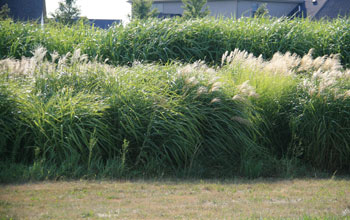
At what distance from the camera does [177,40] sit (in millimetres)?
9430

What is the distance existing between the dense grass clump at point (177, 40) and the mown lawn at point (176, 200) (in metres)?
4.57

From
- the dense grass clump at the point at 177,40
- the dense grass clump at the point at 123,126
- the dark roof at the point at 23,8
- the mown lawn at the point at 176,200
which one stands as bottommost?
the mown lawn at the point at 176,200

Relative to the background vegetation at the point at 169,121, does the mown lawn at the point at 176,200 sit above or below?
below

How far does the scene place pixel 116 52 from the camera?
354 inches

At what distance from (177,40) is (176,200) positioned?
230 inches

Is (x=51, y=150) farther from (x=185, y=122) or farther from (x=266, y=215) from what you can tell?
(x=266, y=215)

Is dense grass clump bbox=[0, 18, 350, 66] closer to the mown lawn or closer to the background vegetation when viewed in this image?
the background vegetation

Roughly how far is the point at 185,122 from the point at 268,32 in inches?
194

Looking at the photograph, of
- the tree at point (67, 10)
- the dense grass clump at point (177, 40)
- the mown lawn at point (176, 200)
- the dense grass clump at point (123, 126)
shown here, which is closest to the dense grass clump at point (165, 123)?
the dense grass clump at point (123, 126)

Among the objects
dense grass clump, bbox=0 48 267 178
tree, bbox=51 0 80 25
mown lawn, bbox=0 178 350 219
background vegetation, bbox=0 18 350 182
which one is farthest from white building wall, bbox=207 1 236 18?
mown lawn, bbox=0 178 350 219

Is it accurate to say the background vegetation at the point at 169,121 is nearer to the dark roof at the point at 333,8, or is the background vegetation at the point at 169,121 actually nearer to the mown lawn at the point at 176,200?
the mown lawn at the point at 176,200

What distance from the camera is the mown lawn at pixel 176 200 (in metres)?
3.76

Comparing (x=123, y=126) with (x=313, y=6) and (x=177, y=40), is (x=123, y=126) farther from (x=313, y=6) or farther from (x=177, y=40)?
(x=313, y=6)

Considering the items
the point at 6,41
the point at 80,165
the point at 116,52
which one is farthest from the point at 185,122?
the point at 6,41
